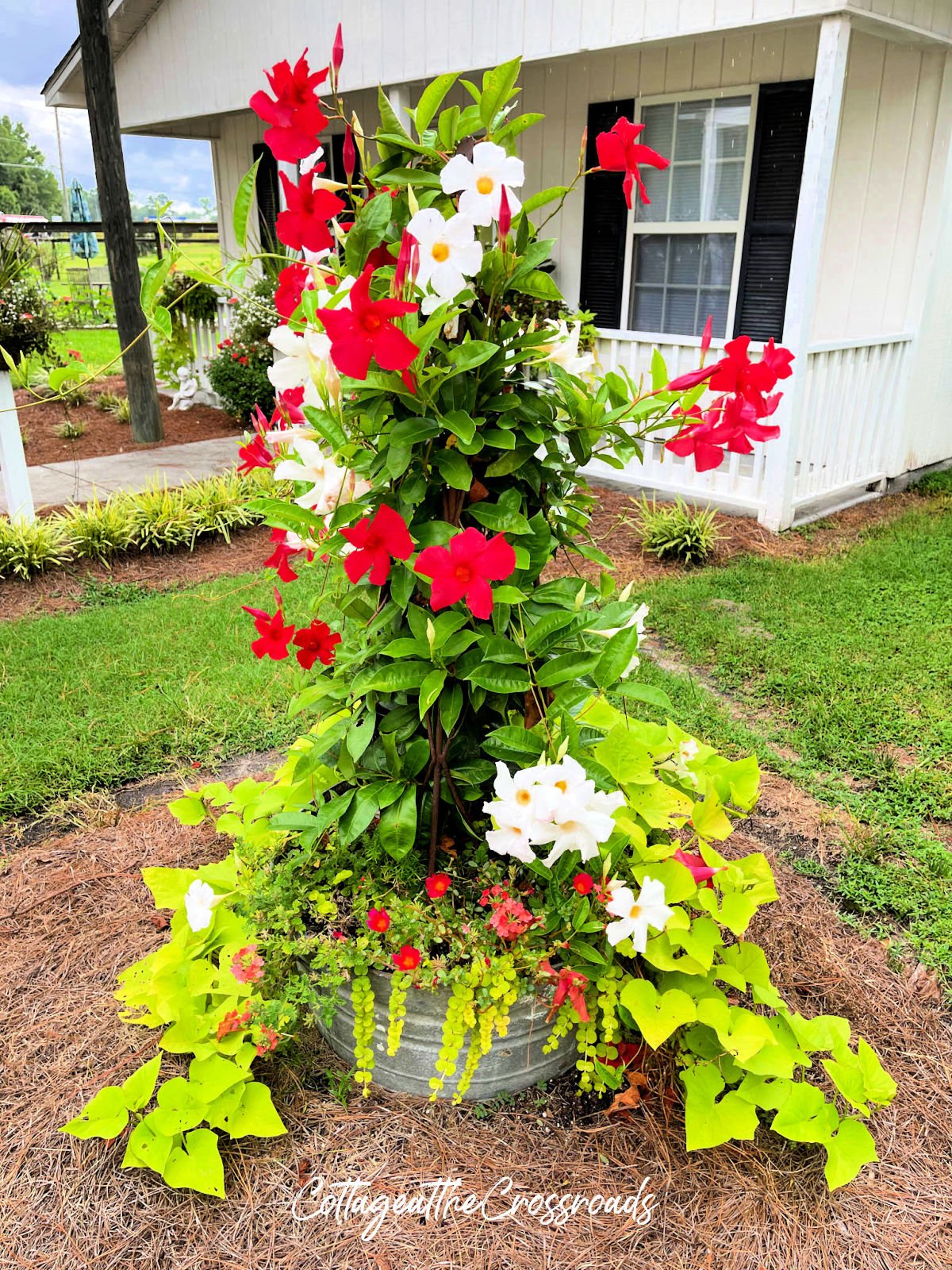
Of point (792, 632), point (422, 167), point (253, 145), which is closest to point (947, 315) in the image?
point (792, 632)

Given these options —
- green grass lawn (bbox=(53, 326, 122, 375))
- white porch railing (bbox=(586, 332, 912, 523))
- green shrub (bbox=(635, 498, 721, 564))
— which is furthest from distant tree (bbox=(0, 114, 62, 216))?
green shrub (bbox=(635, 498, 721, 564))

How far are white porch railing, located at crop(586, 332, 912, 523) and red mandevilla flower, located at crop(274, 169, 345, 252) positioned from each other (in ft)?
14.0

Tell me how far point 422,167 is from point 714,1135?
1.67 m

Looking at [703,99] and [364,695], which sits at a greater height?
[703,99]

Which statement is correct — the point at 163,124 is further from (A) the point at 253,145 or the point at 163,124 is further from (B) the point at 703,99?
(B) the point at 703,99

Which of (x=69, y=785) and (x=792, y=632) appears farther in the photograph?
(x=792, y=632)

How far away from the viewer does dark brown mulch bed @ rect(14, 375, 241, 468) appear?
7875 mm

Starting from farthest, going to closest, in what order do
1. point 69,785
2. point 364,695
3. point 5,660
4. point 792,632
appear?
point 792,632, point 5,660, point 69,785, point 364,695

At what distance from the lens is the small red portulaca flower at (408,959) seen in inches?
63.4

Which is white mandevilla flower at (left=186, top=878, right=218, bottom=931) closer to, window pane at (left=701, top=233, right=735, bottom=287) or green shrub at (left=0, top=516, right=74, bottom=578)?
green shrub at (left=0, top=516, right=74, bottom=578)

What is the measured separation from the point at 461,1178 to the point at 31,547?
4152 millimetres

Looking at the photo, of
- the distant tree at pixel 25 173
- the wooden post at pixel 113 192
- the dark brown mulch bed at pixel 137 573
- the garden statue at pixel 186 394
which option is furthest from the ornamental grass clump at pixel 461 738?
the distant tree at pixel 25 173

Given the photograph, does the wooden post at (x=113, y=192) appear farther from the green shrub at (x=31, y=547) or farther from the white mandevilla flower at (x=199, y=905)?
the white mandevilla flower at (x=199, y=905)

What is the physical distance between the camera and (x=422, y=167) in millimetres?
1504
